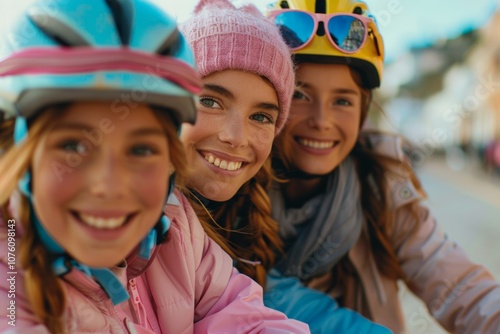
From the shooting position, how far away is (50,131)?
4.50 ft

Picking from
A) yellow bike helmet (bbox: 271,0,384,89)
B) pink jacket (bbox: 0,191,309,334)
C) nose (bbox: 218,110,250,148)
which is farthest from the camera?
yellow bike helmet (bbox: 271,0,384,89)

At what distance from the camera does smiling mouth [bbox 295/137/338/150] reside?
2947 mm

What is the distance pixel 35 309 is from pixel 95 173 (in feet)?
1.23

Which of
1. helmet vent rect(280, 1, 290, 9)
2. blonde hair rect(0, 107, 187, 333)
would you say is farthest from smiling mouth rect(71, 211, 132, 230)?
helmet vent rect(280, 1, 290, 9)

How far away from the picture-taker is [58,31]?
1398mm

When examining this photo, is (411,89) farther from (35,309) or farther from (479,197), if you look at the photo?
(35,309)

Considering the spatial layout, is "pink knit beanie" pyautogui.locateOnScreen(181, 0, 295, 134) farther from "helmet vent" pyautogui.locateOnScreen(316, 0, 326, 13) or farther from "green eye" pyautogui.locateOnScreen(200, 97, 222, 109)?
"helmet vent" pyautogui.locateOnScreen(316, 0, 326, 13)

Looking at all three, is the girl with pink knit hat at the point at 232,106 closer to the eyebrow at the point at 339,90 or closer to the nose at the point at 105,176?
the eyebrow at the point at 339,90

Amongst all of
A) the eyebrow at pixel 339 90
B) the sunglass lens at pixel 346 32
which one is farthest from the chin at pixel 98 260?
the sunglass lens at pixel 346 32

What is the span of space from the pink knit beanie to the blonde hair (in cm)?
102

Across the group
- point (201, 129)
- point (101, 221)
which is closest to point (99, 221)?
point (101, 221)

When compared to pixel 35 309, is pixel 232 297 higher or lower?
lower

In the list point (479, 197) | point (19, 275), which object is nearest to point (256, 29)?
point (19, 275)

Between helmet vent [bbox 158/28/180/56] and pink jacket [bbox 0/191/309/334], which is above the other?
helmet vent [bbox 158/28/180/56]
